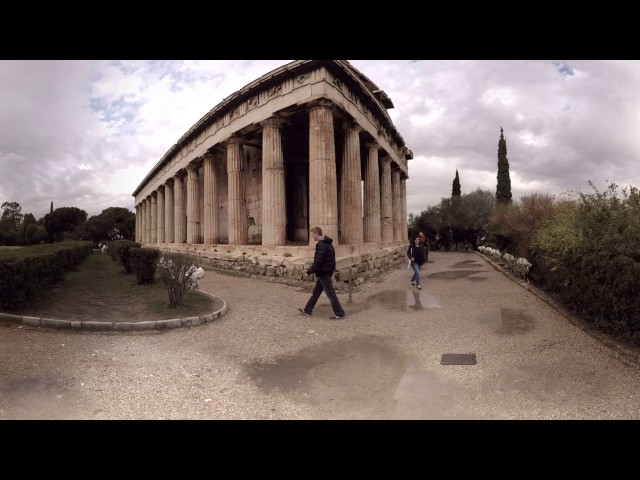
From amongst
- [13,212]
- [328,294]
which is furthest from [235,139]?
[13,212]

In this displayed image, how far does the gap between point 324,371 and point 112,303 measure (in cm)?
552

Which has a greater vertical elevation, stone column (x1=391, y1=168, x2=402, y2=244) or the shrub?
stone column (x1=391, y1=168, x2=402, y2=244)

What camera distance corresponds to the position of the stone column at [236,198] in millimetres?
16516

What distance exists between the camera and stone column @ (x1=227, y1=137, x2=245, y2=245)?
16516mm

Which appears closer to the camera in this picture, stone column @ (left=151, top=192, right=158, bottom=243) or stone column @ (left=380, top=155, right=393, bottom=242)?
stone column @ (left=380, top=155, right=393, bottom=242)

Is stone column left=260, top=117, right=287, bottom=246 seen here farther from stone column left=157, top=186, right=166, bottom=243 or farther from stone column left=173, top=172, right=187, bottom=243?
stone column left=157, top=186, right=166, bottom=243

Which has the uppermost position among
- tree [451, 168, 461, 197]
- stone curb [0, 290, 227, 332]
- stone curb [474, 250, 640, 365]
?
tree [451, 168, 461, 197]

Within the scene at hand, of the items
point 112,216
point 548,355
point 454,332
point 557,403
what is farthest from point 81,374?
point 112,216

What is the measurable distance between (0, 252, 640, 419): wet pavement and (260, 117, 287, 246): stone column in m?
6.93

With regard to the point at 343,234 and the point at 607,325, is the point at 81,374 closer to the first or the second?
the point at 607,325

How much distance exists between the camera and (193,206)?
2255 centimetres

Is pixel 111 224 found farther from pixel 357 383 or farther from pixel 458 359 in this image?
pixel 458 359

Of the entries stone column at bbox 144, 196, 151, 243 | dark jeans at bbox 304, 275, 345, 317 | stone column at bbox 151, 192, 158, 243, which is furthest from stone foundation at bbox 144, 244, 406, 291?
stone column at bbox 144, 196, 151, 243

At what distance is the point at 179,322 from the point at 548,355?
20.2 feet
